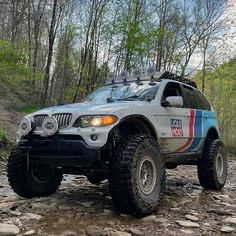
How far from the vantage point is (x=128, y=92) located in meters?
6.11

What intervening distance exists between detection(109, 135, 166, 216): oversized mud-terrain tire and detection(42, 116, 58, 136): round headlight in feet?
2.83

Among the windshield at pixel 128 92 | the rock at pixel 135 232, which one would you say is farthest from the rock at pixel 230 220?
the windshield at pixel 128 92

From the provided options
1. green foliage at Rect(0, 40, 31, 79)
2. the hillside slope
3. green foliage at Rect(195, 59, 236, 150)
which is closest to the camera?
green foliage at Rect(0, 40, 31, 79)

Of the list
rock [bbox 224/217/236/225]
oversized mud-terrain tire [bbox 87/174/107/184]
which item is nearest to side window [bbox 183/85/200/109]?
oversized mud-terrain tire [bbox 87/174/107/184]

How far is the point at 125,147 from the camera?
4703 millimetres

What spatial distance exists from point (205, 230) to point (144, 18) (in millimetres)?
18122

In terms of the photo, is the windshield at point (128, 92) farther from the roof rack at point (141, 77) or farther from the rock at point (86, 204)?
the rock at point (86, 204)

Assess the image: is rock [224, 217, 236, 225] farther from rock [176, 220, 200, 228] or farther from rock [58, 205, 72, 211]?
rock [58, 205, 72, 211]

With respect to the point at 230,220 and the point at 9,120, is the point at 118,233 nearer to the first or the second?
the point at 230,220

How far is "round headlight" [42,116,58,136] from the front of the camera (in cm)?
471

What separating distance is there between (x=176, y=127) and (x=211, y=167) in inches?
57.4

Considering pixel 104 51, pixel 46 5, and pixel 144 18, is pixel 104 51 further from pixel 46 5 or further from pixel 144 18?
pixel 46 5

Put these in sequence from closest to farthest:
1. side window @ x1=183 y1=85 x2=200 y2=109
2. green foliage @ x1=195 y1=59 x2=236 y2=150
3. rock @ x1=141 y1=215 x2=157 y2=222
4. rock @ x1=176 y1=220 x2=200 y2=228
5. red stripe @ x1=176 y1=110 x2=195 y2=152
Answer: rock @ x1=176 y1=220 x2=200 y2=228 < rock @ x1=141 y1=215 x2=157 y2=222 < red stripe @ x1=176 y1=110 x2=195 y2=152 < side window @ x1=183 y1=85 x2=200 y2=109 < green foliage @ x1=195 y1=59 x2=236 y2=150

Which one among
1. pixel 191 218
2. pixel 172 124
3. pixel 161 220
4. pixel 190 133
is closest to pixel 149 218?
pixel 161 220
